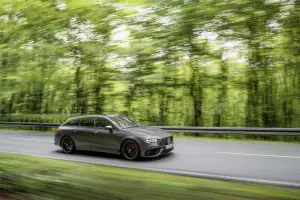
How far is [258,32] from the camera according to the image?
3363 millimetres

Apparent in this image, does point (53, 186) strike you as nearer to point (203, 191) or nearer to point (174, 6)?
point (203, 191)

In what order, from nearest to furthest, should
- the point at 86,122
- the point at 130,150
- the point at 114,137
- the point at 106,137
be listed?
the point at 130,150, the point at 114,137, the point at 106,137, the point at 86,122

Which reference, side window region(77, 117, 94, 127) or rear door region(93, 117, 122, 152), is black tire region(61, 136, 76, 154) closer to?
side window region(77, 117, 94, 127)

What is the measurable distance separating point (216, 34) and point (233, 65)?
0.48 m

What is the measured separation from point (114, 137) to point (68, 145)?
2.39m

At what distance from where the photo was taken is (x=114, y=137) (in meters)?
10.2

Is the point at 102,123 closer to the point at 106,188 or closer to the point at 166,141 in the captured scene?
the point at 166,141

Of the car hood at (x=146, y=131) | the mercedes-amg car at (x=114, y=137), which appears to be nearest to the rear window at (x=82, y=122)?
the mercedes-amg car at (x=114, y=137)

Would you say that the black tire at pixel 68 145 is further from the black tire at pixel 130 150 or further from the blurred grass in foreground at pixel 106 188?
the blurred grass in foreground at pixel 106 188

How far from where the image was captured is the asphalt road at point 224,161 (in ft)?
23.9

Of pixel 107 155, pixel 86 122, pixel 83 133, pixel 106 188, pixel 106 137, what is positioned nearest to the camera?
pixel 106 188

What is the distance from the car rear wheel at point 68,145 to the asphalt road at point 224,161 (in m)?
0.25

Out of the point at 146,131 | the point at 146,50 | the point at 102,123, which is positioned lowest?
the point at 146,131

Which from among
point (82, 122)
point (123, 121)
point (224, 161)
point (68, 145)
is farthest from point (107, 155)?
point (224, 161)
